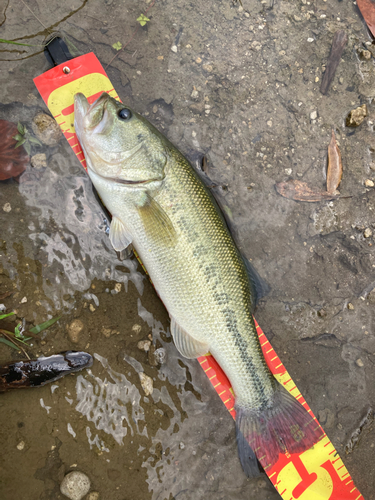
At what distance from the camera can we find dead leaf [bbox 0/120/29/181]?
273cm

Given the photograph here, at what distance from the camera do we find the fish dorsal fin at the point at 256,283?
2828mm

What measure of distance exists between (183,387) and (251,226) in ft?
5.23

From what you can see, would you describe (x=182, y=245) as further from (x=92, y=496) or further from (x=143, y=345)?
(x=92, y=496)

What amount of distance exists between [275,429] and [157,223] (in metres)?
1.99

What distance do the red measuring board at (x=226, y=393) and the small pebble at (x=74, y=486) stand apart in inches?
51.0

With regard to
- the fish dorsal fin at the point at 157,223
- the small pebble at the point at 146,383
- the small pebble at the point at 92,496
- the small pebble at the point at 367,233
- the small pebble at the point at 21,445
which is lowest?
the small pebble at the point at 92,496

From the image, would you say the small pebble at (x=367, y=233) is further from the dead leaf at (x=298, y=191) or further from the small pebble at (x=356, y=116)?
the small pebble at (x=356, y=116)

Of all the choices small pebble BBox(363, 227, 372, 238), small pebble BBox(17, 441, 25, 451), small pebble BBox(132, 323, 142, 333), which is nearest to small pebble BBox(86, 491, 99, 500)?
small pebble BBox(17, 441, 25, 451)

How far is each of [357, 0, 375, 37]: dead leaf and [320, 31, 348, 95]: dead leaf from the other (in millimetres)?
284

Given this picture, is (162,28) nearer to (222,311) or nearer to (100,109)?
(100,109)

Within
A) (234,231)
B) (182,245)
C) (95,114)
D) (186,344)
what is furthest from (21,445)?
(95,114)

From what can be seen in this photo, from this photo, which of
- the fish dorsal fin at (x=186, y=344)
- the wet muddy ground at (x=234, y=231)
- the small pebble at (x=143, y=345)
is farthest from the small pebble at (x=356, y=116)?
the small pebble at (x=143, y=345)

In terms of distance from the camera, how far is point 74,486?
260 centimetres

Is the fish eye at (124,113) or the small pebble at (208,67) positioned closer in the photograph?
the fish eye at (124,113)
